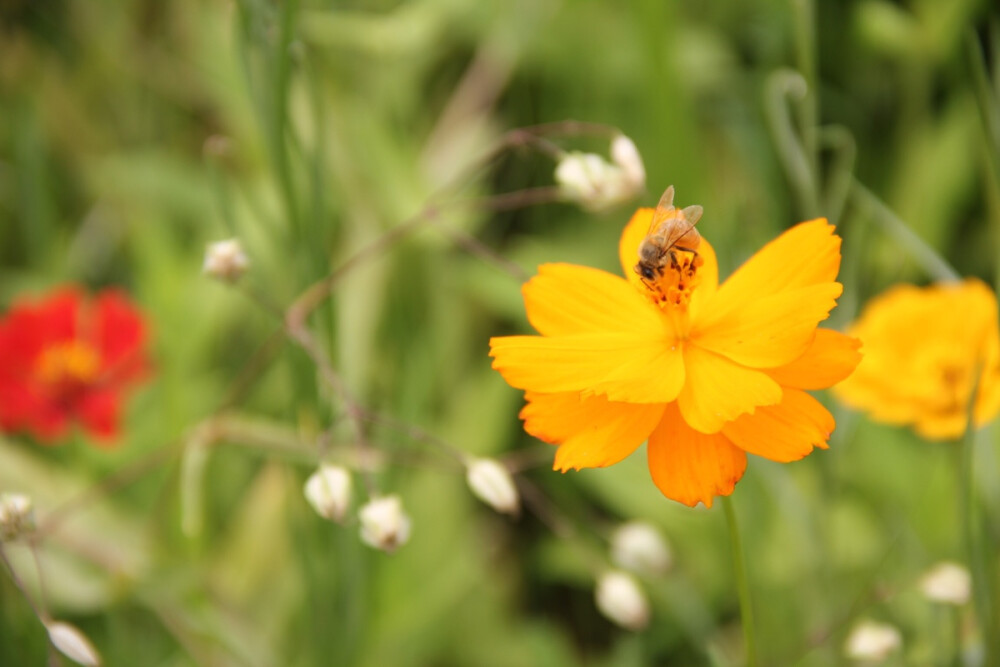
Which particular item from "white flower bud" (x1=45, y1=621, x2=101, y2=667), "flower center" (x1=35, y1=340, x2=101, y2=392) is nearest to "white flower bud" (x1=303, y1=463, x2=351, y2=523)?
"white flower bud" (x1=45, y1=621, x2=101, y2=667)

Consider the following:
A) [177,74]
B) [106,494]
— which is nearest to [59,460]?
[106,494]

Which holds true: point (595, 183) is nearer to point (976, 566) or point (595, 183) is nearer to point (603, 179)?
point (603, 179)

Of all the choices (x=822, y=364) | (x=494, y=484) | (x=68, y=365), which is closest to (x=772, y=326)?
(x=822, y=364)

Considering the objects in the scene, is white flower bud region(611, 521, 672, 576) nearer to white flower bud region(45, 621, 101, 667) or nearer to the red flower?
white flower bud region(45, 621, 101, 667)

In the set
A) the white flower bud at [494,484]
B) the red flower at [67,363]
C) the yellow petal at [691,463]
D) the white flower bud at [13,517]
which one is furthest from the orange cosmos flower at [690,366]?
the red flower at [67,363]

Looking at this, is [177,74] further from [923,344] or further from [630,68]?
[923,344]

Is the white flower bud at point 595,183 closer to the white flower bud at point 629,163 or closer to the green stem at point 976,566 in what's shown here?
the white flower bud at point 629,163
